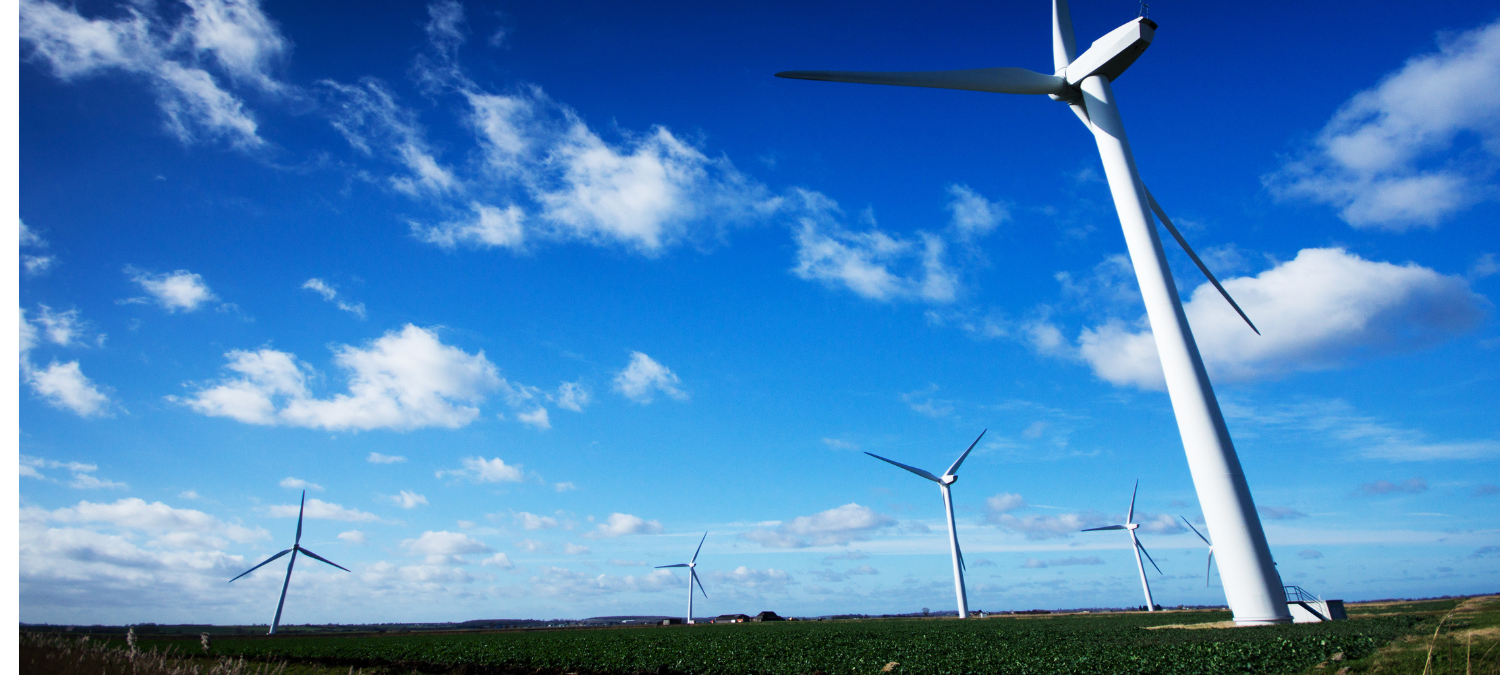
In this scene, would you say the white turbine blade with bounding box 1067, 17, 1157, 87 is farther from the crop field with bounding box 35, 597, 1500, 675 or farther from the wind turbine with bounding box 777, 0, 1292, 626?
the crop field with bounding box 35, 597, 1500, 675

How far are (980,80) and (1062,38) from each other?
33.9ft

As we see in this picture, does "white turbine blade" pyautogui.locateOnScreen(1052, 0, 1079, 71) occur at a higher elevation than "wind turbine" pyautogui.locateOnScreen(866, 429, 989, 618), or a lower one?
higher

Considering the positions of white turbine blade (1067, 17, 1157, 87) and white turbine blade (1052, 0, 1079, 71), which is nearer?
white turbine blade (1067, 17, 1157, 87)

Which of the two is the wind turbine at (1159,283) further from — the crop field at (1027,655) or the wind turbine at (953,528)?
the wind turbine at (953,528)

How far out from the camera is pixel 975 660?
3359 cm

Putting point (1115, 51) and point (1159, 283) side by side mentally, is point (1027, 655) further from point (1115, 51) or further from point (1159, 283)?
point (1115, 51)

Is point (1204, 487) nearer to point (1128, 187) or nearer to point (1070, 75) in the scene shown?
point (1128, 187)

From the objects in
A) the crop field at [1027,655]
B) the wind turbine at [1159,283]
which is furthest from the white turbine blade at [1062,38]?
the crop field at [1027,655]

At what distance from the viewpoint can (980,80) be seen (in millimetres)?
48406

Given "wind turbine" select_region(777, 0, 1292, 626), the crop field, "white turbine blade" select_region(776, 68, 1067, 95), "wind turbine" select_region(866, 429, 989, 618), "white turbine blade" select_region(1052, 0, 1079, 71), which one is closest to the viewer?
the crop field

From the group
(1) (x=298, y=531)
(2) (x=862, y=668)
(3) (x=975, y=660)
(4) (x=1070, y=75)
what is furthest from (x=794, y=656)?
(1) (x=298, y=531)

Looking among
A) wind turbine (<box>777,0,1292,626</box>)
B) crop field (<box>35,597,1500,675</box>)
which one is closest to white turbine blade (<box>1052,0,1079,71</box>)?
wind turbine (<box>777,0,1292,626</box>)

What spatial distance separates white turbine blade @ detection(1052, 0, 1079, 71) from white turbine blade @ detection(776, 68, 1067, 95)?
3266 millimetres

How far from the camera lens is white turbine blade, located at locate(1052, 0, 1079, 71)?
52.1 meters
